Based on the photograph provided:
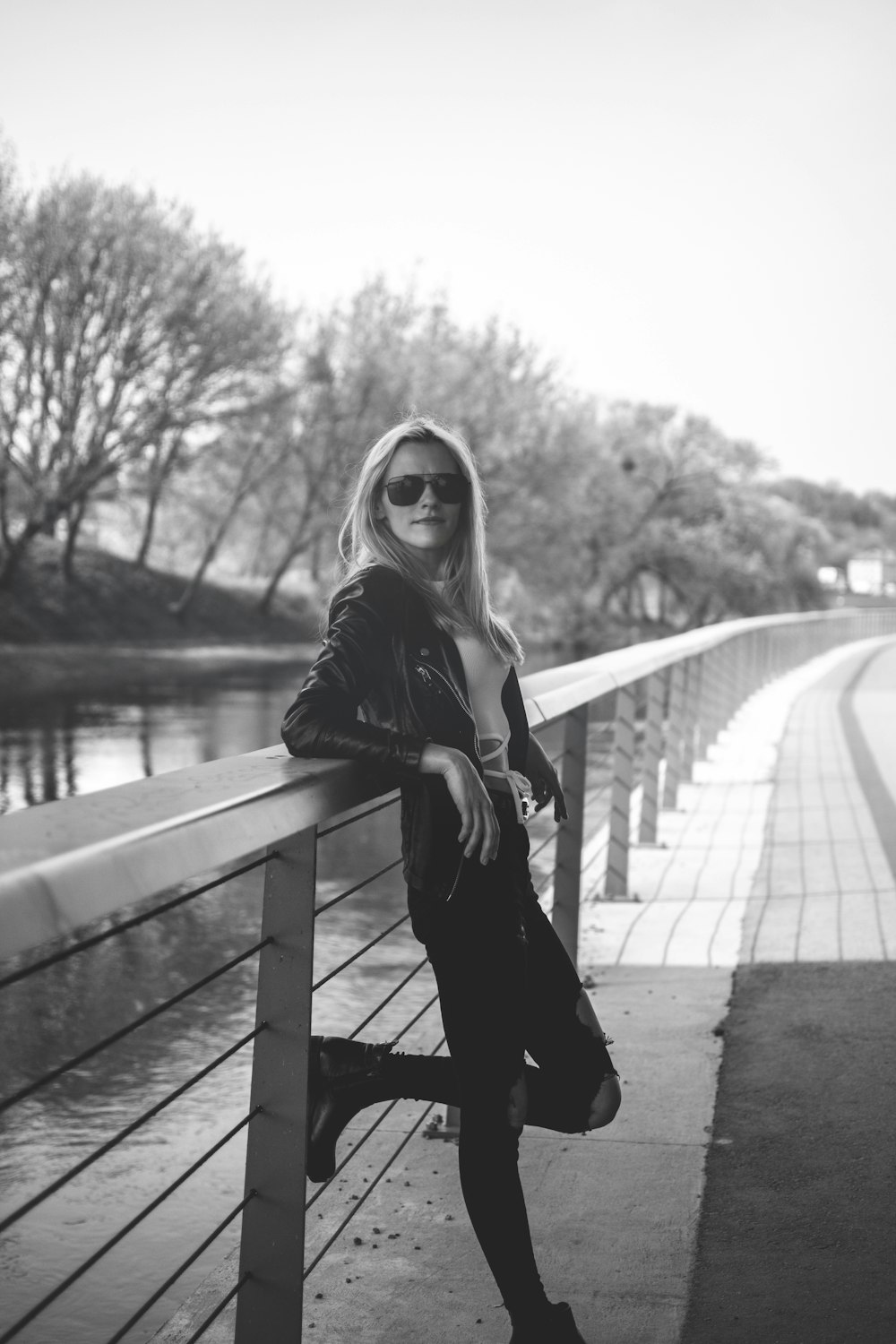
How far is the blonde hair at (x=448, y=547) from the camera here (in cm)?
248

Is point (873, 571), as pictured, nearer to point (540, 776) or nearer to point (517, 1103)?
point (540, 776)

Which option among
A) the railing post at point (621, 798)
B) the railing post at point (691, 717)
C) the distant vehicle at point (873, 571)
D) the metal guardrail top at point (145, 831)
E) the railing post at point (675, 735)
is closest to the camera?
the metal guardrail top at point (145, 831)

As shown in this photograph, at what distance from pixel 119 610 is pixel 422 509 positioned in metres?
34.7

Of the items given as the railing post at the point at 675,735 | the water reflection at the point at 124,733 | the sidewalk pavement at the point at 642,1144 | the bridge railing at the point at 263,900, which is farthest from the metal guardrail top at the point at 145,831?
the water reflection at the point at 124,733

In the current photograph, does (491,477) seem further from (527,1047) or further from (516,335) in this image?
(527,1047)

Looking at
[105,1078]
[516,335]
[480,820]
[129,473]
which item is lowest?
[105,1078]

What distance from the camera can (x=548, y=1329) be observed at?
2234 millimetres

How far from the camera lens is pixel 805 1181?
10.1 feet

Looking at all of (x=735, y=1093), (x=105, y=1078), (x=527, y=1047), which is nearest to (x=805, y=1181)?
(x=735, y=1093)

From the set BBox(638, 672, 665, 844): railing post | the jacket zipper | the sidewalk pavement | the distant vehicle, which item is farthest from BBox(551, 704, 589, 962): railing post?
the distant vehicle

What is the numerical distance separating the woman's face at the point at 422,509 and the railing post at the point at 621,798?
3.70 metres

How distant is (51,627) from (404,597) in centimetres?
3154

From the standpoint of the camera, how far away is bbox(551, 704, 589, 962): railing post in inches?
168

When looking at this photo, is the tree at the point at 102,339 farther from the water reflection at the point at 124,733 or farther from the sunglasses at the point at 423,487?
the sunglasses at the point at 423,487
